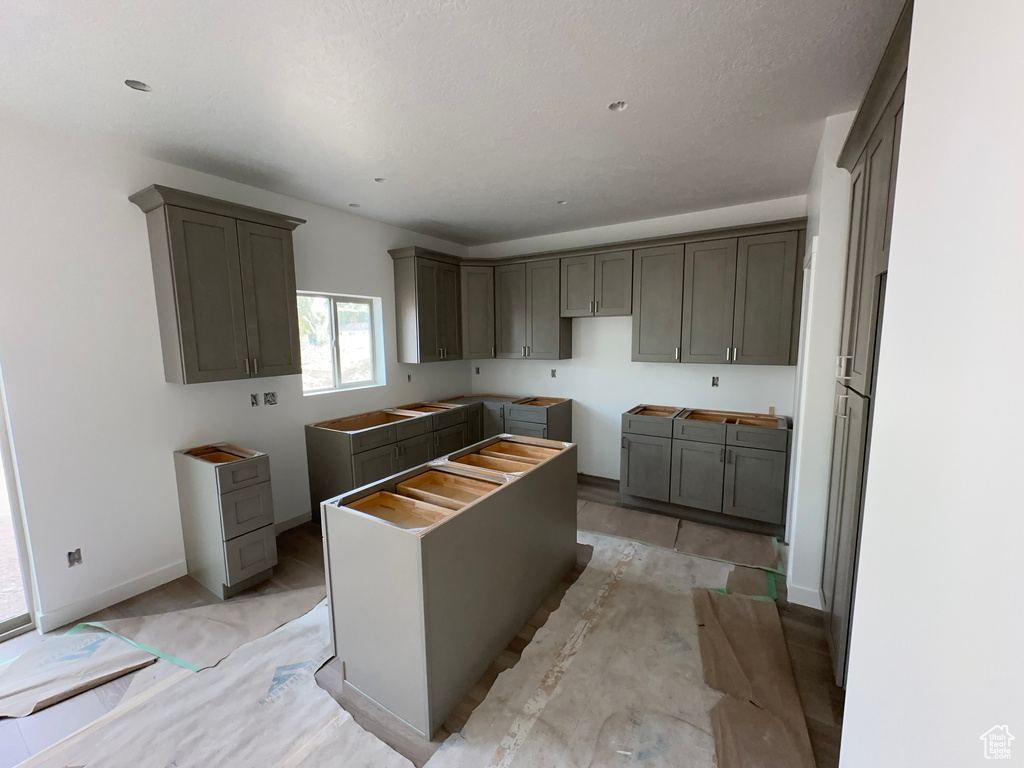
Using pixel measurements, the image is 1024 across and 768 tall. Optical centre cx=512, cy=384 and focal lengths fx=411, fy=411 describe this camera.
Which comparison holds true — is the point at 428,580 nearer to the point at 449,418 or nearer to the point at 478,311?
the point at 449,418

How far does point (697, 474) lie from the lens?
145 inches

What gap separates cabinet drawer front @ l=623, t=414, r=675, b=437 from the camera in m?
3.81

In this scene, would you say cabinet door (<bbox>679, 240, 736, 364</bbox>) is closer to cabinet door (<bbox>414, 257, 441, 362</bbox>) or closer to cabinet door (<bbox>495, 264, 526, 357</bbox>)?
cabinet door (<bbox>495, 264, 526, 357</bbox>)

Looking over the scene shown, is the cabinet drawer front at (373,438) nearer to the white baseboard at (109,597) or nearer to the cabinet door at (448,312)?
the cabinet door at (448,312)

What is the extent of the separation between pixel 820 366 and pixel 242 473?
12.1 ft

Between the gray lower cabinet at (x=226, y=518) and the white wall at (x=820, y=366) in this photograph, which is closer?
the white wall at (x=820, y=366)

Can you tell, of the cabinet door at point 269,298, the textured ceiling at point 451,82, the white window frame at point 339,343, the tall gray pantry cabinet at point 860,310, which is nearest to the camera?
the tall gray pantry cabinet at point 860,310

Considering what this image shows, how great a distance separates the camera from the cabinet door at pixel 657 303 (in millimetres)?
3889

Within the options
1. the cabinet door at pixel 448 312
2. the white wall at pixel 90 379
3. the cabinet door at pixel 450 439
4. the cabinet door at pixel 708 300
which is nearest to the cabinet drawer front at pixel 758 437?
the cabinet door at pixel 708 300

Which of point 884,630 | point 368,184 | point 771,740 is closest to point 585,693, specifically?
point 771,740

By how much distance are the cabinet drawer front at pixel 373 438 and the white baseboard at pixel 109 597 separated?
141 centimetres

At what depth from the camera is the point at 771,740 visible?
173cm

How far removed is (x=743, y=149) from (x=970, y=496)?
111 inches

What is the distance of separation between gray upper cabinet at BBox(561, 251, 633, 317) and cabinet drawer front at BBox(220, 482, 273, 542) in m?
3.26
